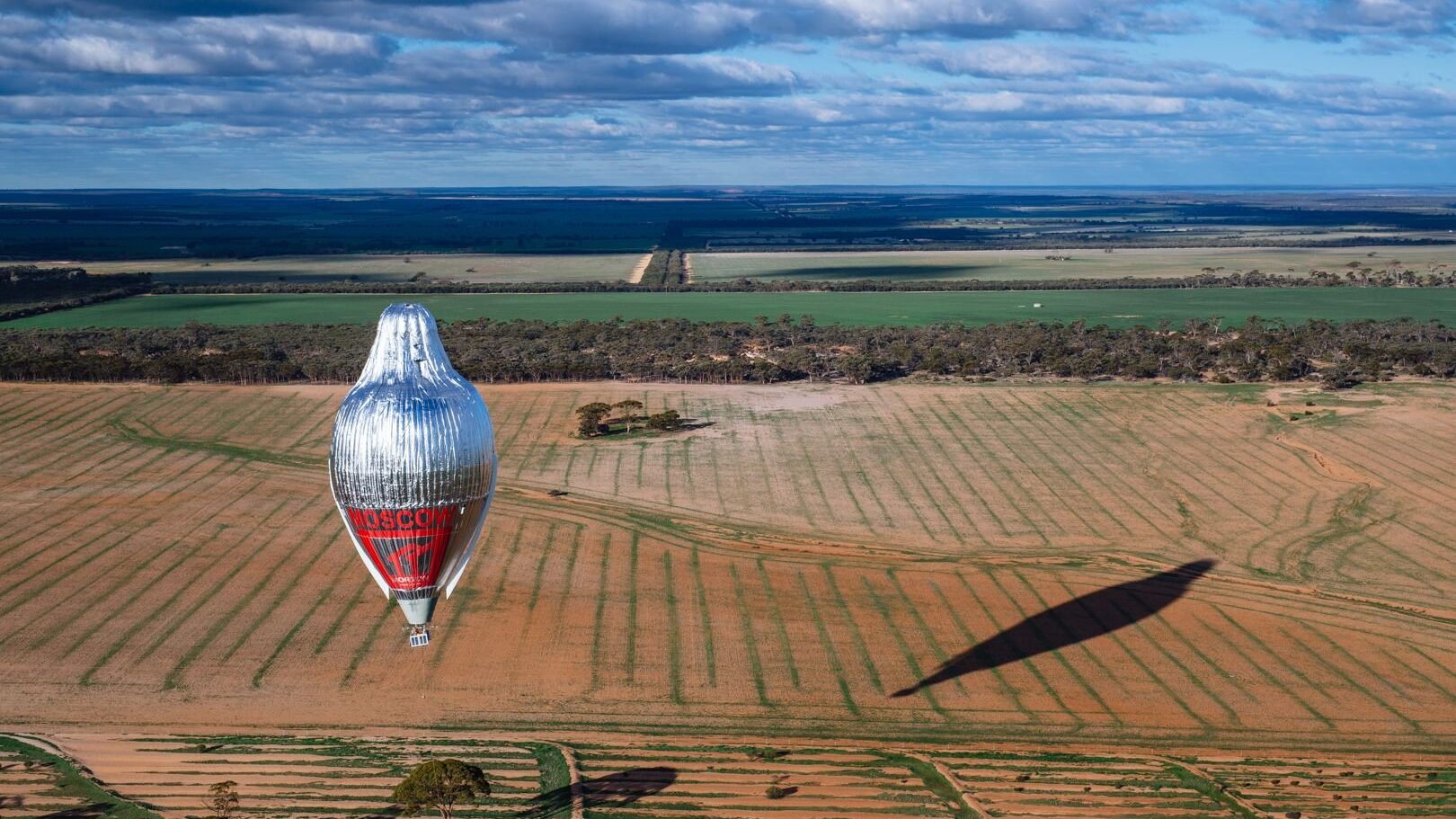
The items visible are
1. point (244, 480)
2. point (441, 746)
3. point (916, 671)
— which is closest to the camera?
point (441, 746)

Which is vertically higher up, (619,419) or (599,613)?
(619,419)

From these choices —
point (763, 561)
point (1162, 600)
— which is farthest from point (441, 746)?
point (1162, 600)

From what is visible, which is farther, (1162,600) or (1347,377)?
(1347,377)

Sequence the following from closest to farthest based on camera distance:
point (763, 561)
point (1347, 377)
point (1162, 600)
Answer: point (1162, 600)
point (763, 561)
point (1347, 377)

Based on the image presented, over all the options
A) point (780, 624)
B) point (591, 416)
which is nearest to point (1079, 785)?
point (780, 624)

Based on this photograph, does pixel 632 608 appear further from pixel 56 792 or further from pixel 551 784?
pixel 56 792

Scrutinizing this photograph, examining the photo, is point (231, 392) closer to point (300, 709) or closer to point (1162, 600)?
point (300, 709)

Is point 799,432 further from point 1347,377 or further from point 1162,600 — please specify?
point 1347,377
